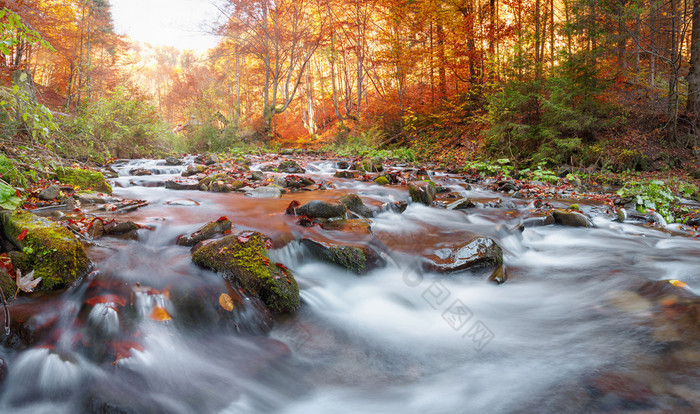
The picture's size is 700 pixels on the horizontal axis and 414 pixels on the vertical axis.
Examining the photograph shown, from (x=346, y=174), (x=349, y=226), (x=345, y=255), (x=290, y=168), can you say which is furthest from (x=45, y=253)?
(x=290, y=168)

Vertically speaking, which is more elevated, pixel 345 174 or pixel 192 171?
pixel 192 171

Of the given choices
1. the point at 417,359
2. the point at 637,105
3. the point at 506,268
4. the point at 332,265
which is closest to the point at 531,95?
the point at 637,105

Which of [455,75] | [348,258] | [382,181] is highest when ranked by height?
[455,75]

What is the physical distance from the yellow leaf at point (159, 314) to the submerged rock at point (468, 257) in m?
2.56

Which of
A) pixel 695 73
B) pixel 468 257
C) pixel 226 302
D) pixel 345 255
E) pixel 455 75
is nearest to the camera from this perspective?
pixel 226 302

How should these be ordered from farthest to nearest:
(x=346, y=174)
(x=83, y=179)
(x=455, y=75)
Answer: (x=455, y=75) → (x=346, y=174) → (x=83, y=179)

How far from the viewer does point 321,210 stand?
178 inches

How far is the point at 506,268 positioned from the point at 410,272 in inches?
44.5

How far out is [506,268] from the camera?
4008mm

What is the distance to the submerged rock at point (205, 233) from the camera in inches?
138

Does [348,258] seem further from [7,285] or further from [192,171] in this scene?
[192,171]

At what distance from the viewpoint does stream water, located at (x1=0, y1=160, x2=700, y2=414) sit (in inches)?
74.0

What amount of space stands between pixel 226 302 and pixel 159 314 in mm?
437

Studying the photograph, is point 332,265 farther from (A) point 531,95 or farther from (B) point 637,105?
(B) point 637,105
